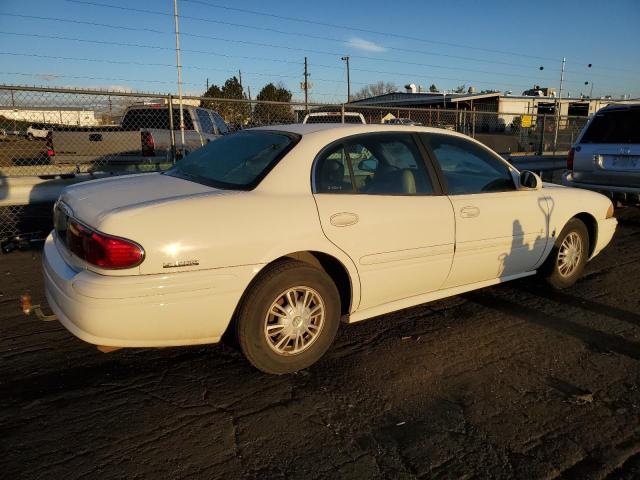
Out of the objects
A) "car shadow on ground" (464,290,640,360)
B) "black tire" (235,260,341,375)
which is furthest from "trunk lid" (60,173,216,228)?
"car shadow on ground" (464,290,640,360)

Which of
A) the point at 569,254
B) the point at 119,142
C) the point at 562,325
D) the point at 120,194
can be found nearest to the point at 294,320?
the point at 120,194

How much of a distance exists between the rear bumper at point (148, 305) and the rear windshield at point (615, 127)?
22.0ft

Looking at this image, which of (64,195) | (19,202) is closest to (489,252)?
(64,195)

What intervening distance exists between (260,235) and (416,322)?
1.81 m

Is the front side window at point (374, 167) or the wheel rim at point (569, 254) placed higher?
the front side window at point (374, 167)

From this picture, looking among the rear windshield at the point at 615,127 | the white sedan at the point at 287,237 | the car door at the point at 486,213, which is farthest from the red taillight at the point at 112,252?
the rear windshield at the point at 615,127

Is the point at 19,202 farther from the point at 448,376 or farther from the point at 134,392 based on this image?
the point at 448,376

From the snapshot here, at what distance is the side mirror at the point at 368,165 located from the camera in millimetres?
3616

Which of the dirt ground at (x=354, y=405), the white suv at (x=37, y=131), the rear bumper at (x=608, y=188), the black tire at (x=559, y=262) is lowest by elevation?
the dirt ground at (x=354, y=405)

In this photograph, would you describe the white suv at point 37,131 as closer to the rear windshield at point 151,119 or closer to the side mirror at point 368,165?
the rear windshield at point 151,119

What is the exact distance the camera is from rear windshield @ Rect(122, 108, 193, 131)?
9805mm

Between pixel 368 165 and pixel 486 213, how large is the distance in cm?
108

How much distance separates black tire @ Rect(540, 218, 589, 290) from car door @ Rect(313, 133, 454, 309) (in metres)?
1.49

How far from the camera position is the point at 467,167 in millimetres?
4207
